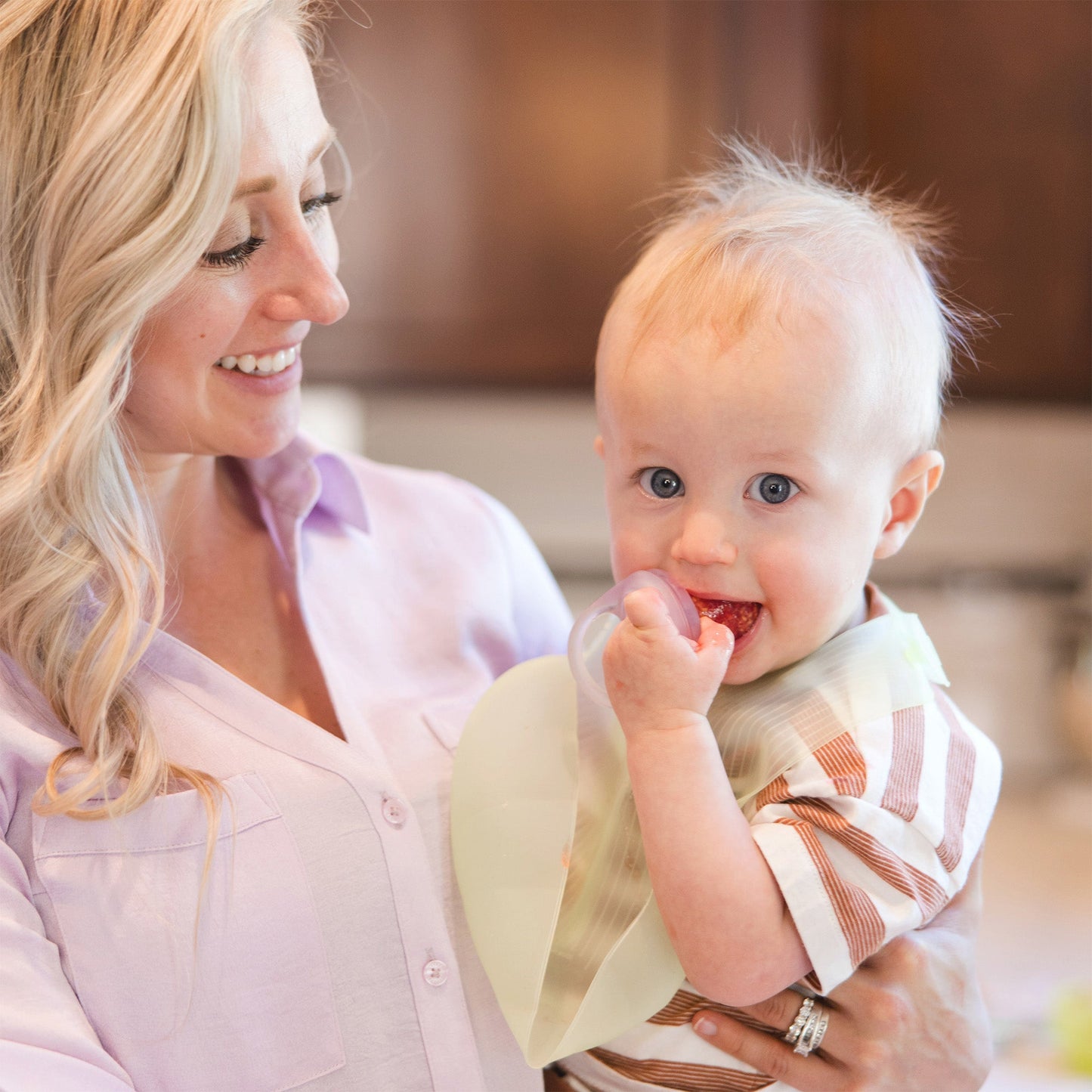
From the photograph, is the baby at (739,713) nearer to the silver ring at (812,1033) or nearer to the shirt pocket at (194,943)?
the silver ring at (812,1033)

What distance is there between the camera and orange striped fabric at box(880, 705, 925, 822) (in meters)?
0.84

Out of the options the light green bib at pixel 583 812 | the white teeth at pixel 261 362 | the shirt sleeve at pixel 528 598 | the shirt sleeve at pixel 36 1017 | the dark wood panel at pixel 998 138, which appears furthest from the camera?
the dark wood panel at pixel 998 138

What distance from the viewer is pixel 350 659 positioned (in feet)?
3.52

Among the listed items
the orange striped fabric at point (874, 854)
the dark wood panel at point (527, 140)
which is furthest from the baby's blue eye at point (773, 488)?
the dark wood panel at point (527, 140)

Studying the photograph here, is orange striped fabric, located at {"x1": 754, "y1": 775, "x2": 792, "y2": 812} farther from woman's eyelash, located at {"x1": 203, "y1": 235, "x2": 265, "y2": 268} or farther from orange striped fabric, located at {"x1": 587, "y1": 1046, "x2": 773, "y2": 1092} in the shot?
woman's eyelash, located at {"x1": 203, "y1": 235, "x2": 265, "y2": 268}

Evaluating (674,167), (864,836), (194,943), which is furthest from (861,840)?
(674,167)

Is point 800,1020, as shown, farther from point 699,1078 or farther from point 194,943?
point 194,943

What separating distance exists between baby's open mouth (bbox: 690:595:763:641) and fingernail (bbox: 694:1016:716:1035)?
0.93 feet

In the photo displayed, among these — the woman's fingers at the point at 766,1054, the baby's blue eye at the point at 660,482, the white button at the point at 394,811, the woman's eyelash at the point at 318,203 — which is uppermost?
the woman's eyelash at the point at 318,203

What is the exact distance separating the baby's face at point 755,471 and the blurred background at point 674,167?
1043 mm

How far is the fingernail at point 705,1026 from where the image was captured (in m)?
0.91

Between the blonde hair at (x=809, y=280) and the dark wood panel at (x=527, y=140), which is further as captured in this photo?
the dark wood panel at (x=527, y=140)

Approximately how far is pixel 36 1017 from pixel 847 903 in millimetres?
542

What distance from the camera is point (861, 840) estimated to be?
32.6 inches
